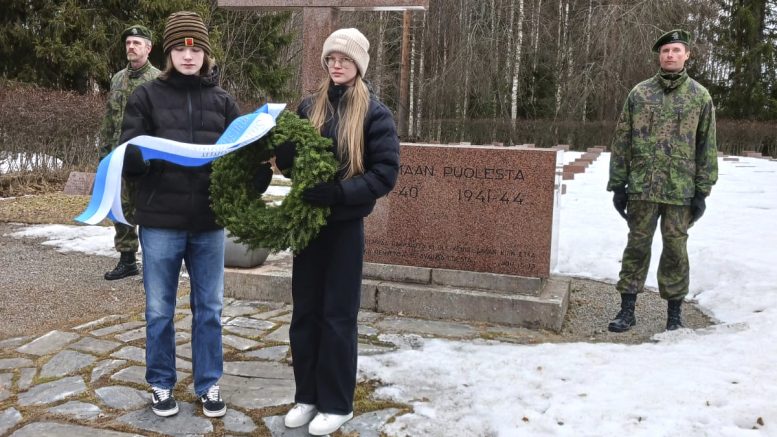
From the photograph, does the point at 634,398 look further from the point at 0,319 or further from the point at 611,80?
the point at 611,80

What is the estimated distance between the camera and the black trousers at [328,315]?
306 centimetres

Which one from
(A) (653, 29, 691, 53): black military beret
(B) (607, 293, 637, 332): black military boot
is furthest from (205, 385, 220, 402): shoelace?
(A) (653, 29, 691, 53): black military beret

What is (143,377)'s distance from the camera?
378 cm

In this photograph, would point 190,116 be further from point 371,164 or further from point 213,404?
point 213,404

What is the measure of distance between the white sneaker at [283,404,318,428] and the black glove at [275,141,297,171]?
3.83 feet

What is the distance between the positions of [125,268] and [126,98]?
155cm

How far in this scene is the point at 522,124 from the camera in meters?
28.7

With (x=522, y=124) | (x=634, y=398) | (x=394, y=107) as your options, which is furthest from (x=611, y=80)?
(x=634, y=398)

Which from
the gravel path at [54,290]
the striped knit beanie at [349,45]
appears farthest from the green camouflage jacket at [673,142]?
the gravel path at [54,290]

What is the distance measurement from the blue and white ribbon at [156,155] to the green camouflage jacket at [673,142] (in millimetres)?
2929

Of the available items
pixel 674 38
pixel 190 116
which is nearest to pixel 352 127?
pixel 190 116

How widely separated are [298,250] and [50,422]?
1.51 metres

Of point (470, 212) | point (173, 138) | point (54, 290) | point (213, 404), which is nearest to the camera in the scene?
point (173, 138)

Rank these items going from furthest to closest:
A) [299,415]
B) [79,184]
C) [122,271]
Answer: [79,184]
[122,271]
[299,415]
